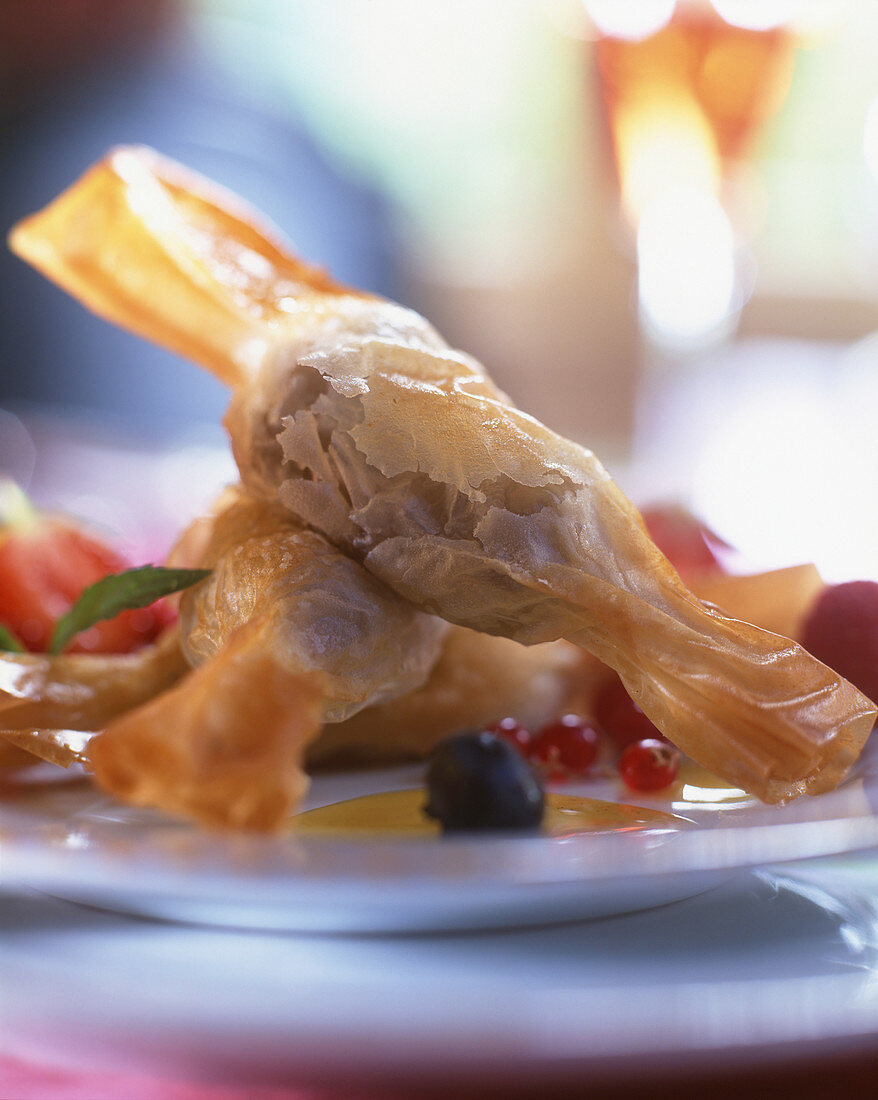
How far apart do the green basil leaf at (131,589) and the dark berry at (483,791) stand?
156 mm

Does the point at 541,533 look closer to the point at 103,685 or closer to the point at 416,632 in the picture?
the point at 416,632

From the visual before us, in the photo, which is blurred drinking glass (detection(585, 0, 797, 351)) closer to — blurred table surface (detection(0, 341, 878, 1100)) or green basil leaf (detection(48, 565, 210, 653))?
green basil leaf (detection(48, 565, 210, 653))

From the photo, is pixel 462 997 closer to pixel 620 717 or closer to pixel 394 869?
pixel 394 869

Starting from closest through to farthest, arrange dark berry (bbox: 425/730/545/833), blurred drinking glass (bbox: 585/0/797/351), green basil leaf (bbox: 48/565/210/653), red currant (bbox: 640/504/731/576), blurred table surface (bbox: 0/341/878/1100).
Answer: blurred table surface (bbox: 0/341/878/1100), dark berry (bbox: 425/730/545/833), green basil leaf (bbox: 48/565/210/653), red currant (bbox: 640/504/731/576), blurred drinking glass (bbox: 585/0/797/351)

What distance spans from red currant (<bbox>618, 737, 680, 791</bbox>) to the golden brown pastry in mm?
50

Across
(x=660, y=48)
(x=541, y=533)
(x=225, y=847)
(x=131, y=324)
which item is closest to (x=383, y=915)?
(x=225, y=847)

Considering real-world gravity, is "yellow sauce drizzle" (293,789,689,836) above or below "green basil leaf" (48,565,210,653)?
below

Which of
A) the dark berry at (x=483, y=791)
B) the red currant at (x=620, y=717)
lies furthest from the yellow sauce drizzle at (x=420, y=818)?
the red currant at (x=620, y=717)

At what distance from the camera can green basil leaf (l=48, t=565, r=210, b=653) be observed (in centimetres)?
47

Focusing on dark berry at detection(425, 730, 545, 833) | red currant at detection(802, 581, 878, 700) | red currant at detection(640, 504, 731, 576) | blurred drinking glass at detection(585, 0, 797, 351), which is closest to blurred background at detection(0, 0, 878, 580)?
blurred drinking glass at detection(585, 0, 797, 351)

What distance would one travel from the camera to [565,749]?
513 millimetres

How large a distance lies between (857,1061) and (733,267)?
153 centimetres

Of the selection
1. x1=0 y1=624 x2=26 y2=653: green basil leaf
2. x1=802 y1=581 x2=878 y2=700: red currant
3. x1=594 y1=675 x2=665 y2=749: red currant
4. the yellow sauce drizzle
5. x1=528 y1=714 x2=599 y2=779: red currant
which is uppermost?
x1=802 y1=581 x2=878 y2=700: red currant

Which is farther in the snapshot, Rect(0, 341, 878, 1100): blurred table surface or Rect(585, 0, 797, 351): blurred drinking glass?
Rect(585, 0, 797, 351): blurred drinking glass
